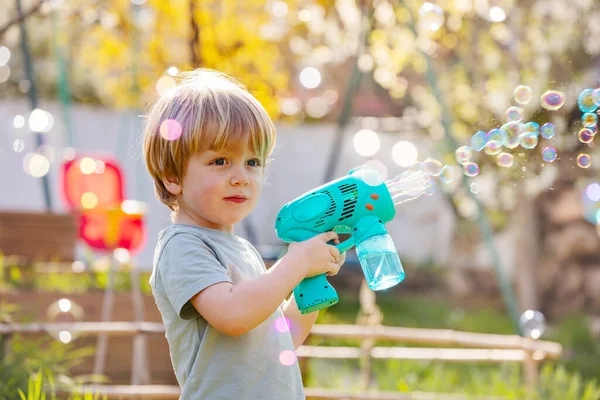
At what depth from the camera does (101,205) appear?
178 inches

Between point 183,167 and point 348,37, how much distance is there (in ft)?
20.5

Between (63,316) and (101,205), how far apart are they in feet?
2.77

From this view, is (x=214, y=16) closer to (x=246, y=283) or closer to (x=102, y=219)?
(x=102, y=219)

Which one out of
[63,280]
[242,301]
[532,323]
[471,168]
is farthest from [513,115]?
[63,280]

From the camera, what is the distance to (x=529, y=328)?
369 centimetres

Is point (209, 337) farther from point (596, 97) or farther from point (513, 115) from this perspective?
point (596, 97)

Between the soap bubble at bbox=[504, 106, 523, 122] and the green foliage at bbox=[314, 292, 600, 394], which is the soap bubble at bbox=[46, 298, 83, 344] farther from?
the soap bubble at bbox=[504, 106, 523, 122]

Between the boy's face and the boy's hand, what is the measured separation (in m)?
0.12

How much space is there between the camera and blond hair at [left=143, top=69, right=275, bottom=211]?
5.00ft

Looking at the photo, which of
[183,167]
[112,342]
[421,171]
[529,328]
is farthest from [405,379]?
[183,167]

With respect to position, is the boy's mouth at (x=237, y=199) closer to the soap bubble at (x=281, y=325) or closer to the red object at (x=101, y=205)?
the soap bubble at (x=281, y=325)

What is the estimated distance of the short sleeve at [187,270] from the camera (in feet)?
4.78

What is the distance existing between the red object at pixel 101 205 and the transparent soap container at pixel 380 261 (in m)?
2.92

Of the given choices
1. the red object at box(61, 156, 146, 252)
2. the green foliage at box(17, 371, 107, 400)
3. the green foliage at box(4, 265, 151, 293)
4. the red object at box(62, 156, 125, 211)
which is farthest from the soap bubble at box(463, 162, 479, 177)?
the green foliage at box(4, 265, 151, 293)
